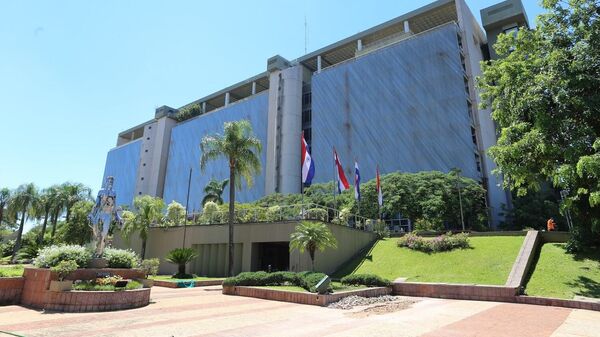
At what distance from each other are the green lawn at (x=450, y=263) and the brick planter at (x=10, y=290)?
16.6 meters

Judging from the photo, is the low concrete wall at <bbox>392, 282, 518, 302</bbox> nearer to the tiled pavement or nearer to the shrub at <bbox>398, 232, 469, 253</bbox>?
the tiled pavement

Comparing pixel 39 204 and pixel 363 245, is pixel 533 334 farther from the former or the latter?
pixel 39 204

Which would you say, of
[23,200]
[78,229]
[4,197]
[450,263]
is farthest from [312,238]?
[4,197]

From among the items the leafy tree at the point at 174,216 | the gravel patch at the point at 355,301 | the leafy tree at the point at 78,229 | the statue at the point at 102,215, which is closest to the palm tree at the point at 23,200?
the leafy tree at the point at 78,229

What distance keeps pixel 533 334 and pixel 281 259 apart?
76.2ft

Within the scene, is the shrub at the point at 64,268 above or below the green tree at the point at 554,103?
below

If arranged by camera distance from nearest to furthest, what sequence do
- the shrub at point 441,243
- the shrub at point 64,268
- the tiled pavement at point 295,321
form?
the tiled pavement at point 295,321 < the shrub at point 64,268 < the shrub at point 441,243

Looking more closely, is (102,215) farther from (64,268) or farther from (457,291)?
(457,291)

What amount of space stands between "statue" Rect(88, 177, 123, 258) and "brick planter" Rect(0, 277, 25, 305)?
285 cm

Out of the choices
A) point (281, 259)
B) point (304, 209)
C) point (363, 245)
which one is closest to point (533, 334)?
point (304, 209)

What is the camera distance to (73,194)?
179 feet

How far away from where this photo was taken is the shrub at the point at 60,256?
13438 millimetres

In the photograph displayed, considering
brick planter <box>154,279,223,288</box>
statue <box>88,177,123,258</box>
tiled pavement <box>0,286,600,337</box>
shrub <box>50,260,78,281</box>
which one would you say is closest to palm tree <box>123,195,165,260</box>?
brick planter <box>154,279,223,288</box>

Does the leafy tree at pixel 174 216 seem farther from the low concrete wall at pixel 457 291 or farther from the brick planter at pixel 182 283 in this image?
the low concrete wall at pixel 457 291
